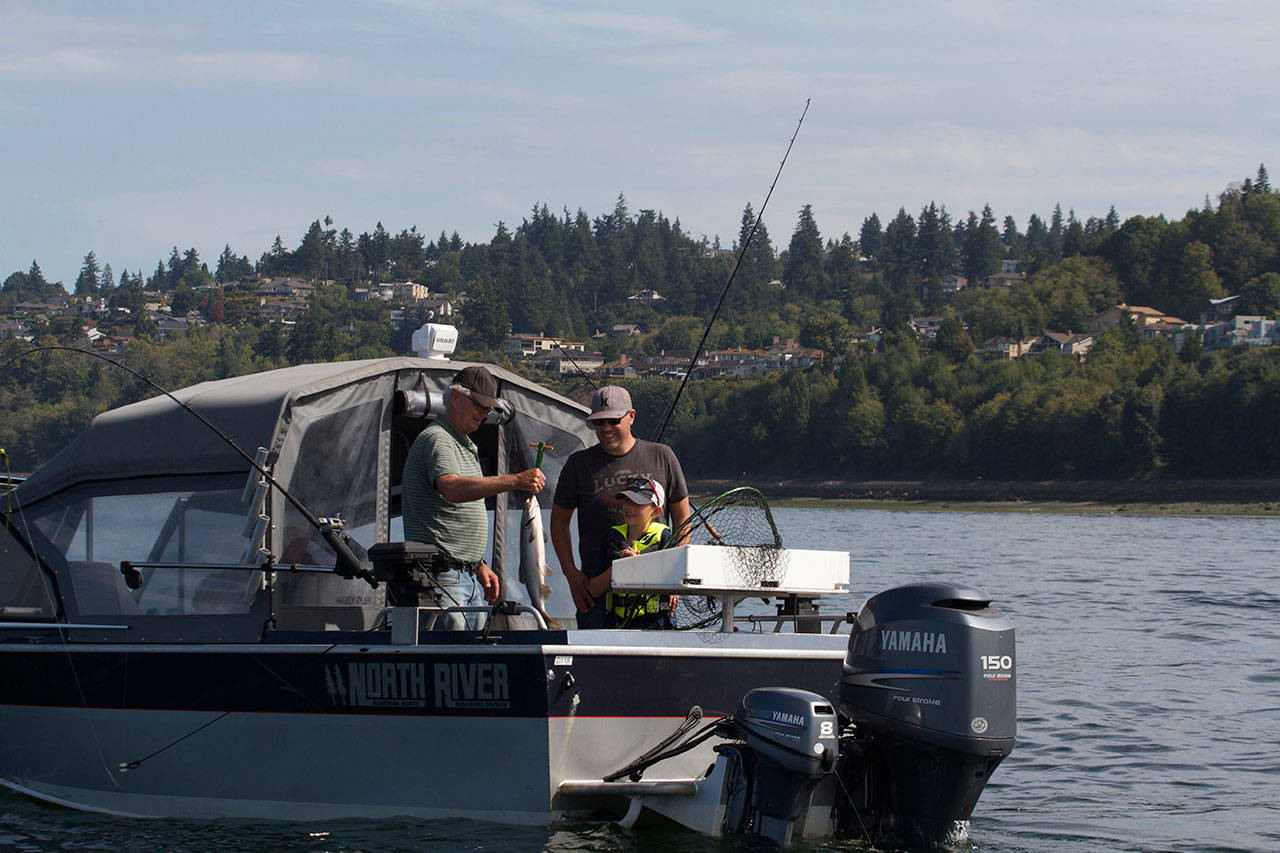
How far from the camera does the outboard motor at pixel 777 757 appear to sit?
6.45 meters

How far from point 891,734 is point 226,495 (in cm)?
352

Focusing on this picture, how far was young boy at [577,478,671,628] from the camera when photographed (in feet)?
24.6

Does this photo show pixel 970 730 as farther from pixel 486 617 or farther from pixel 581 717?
pixel 486 617

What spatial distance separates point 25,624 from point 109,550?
23.1 inches

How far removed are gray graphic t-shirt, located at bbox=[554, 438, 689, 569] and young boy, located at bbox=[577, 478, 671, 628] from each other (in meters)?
0.06

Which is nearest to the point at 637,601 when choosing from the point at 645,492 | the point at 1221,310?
the point at 645,492

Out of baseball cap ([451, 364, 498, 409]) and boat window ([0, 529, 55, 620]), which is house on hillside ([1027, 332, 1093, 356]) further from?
baseball cap ([451, 364, 498, 409])

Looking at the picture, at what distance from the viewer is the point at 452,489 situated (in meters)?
7.15

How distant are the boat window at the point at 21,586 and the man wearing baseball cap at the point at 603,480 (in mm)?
2855

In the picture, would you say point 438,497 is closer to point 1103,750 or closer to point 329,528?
point 329,528

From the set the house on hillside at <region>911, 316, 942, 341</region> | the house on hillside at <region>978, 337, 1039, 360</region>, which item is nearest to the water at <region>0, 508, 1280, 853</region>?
the house on hillside at <region>978, 337, 1039, 360</region>

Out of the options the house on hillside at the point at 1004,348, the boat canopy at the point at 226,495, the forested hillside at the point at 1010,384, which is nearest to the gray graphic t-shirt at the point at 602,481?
the boat canopy at the point at 226,495

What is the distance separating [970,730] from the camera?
6391mm

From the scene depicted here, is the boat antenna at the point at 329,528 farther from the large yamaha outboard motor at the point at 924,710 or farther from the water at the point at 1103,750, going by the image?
the large yamaha outboard motor at the point at 924,710
